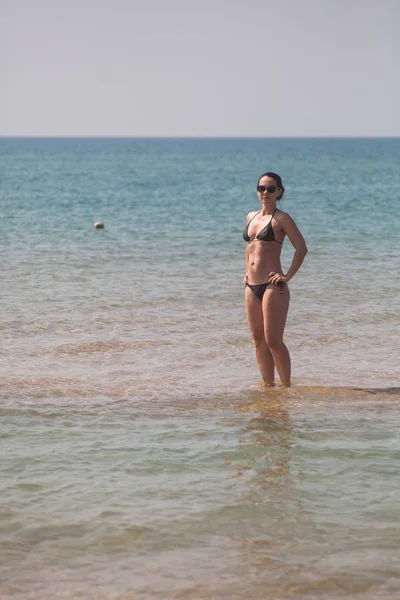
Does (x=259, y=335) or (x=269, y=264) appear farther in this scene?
(x=259, y=335)

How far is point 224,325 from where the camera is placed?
1154cm

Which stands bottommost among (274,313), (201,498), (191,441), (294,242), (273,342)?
(201,498)

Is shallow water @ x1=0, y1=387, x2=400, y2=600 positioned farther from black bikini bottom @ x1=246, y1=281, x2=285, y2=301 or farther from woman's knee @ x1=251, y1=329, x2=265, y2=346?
black bikini bottom @ x1=246, y1=281, x2=285, y2=301

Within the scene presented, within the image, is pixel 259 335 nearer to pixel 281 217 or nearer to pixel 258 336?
pixel 258 336

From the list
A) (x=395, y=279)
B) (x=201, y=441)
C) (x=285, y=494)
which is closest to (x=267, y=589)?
A: (x=285, y=494)

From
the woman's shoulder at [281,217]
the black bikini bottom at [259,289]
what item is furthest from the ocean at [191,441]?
the woman's shoulder at [281,217]

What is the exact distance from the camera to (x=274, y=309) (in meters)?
7.78

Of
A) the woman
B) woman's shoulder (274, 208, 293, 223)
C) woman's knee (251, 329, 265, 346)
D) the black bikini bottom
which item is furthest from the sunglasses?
woman's knee (251, 329, 265, 346)

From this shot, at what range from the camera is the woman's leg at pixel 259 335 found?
792cm

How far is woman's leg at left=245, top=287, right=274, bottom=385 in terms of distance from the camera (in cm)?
792

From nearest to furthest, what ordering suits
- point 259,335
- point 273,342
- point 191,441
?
point 191,441
point 273,342
point 259,335

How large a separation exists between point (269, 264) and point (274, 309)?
398 mm

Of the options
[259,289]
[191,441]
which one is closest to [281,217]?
[259,289]

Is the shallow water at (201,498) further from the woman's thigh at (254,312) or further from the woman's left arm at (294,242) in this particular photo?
the woman's left arm at (294,242)
